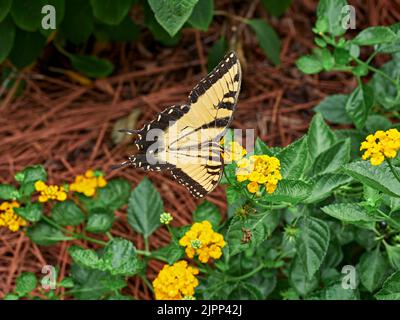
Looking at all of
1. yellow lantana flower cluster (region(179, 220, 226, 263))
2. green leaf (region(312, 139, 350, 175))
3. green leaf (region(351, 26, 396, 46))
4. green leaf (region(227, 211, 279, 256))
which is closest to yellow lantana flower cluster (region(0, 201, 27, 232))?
yellow lantana flower cluster (region(179, 220, 226, 263))

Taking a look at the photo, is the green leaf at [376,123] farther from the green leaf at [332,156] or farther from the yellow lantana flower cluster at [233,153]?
the yellow lantana flower cluster at [233,153]

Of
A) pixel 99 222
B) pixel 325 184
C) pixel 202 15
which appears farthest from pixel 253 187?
pixel 202 15

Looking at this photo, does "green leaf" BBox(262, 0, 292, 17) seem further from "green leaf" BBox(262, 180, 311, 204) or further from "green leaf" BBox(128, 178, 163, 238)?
"green leaf" BBox(262, 180, 311, 204)

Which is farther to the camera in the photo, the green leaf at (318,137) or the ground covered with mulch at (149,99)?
the ground covered with mulch at (149,99)

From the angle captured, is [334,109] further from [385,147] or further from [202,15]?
[385,147]

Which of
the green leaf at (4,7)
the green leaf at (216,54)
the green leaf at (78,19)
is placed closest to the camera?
the green leaf at (4,7)

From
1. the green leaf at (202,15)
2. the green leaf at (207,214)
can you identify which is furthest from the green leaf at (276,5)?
the green leaf at (207,214)

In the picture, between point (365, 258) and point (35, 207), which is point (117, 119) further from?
point (365, 258)
